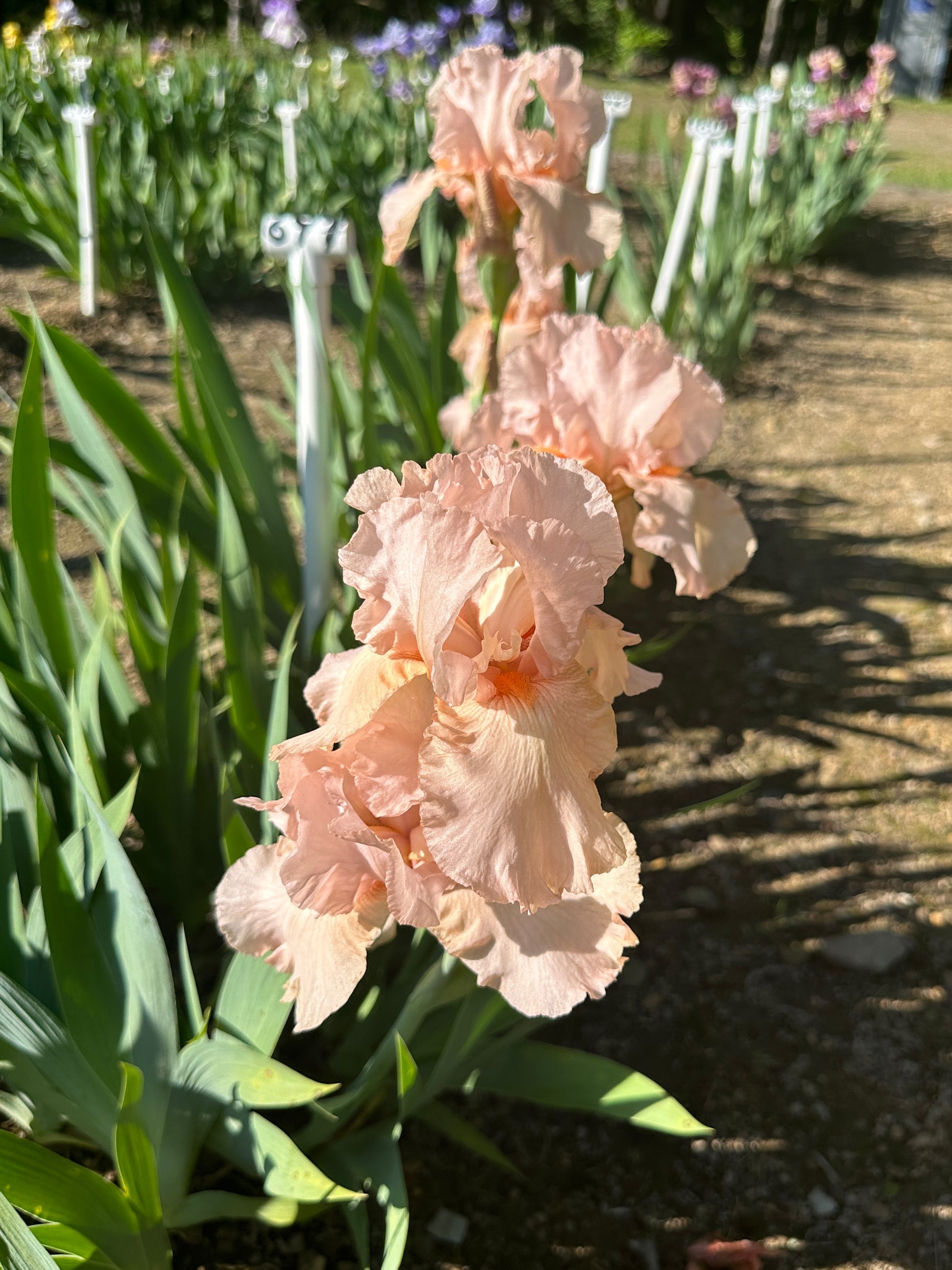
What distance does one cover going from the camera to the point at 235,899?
743mm

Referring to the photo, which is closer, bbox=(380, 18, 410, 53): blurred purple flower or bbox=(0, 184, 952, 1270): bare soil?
bbox=(0, 184, 952, 1270): bare soil

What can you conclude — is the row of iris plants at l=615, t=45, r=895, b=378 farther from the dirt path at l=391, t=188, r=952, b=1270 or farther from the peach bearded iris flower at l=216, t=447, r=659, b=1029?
the peach bearded iris flower at l=216, t=447, r=659, b=1029

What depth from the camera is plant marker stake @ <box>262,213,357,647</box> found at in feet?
4.39

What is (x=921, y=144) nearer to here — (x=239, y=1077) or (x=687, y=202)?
(x=687, y=202)

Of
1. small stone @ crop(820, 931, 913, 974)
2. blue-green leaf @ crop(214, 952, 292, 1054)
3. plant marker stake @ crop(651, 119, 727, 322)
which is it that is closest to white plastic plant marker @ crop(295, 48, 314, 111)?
plant marker stake @ crop(651, 119, 727, 322)

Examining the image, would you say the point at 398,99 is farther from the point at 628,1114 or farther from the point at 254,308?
the point at 628,1114

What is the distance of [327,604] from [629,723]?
78cm

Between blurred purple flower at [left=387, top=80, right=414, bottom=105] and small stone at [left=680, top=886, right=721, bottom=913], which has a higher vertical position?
blurred purple flower at [left=387, top=80, right=414, bottom=105]

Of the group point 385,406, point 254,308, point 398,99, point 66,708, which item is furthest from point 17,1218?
point 398,99

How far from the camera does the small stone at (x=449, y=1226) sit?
3.60 feet

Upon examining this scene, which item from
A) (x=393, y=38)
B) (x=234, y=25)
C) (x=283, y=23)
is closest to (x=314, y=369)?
(x=393, y=38)

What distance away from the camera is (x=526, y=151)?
4.18 ft

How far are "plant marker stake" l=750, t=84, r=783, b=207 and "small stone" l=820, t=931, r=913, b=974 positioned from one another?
11.6ft

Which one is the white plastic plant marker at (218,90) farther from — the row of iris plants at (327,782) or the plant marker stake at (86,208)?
the row of iris plants at (327,782)
